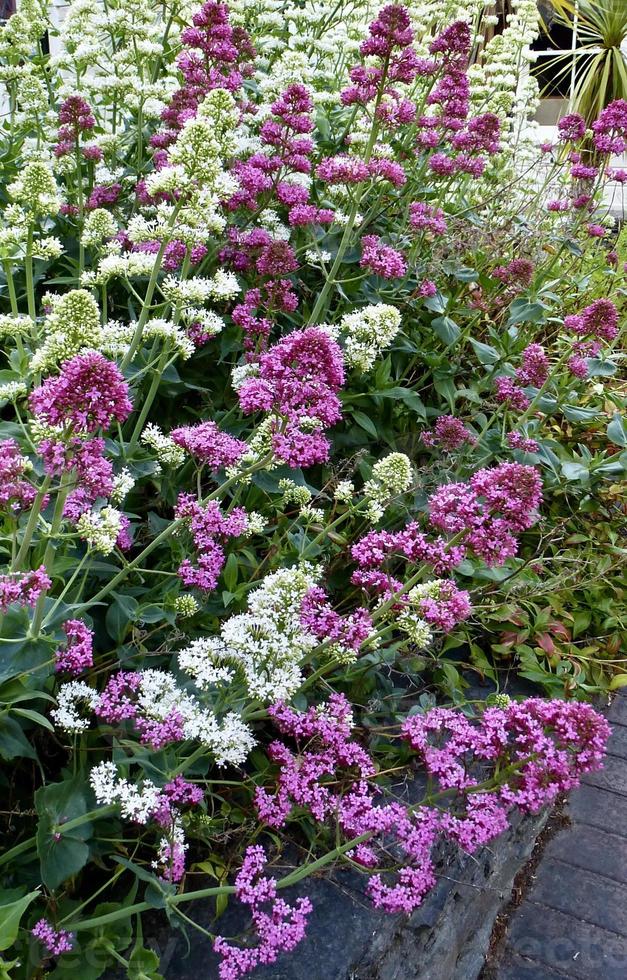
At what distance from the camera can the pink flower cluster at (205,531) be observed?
7.22 feet

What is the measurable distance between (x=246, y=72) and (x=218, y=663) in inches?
115

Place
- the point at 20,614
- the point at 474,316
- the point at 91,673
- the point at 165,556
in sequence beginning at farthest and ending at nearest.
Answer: the point at 474,316, the point at 165,556, the point at 91,673, the point at 20,614

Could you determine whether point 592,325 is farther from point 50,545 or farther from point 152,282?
point 50,545

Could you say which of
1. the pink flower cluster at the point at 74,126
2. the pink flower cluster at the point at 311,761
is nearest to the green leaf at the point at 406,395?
the pink flower cluster at the point at 311,761

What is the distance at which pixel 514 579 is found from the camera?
3221 mm

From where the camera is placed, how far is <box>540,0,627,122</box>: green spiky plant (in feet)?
32.6

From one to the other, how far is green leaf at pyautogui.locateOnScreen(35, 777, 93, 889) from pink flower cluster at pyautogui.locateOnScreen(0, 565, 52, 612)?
1.65 feet

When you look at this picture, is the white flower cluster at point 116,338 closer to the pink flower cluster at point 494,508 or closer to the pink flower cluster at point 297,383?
the pink flower cluster at point 297,383

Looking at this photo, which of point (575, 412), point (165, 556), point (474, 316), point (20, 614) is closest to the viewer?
point (20, 614)

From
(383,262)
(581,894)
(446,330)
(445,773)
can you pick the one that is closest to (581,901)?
(581,894)

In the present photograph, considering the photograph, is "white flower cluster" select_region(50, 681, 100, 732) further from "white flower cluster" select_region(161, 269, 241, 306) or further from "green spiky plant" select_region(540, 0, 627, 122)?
"green spiky plant" select_region(540, 0, 627, 122)

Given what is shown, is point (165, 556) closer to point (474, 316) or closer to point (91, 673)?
point (91, 673)

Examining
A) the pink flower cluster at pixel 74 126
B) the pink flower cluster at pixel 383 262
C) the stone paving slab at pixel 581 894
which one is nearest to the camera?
the stone paving slab at pixel 581 894

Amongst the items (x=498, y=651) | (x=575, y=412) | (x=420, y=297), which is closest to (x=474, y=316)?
(x=420, y=297)
